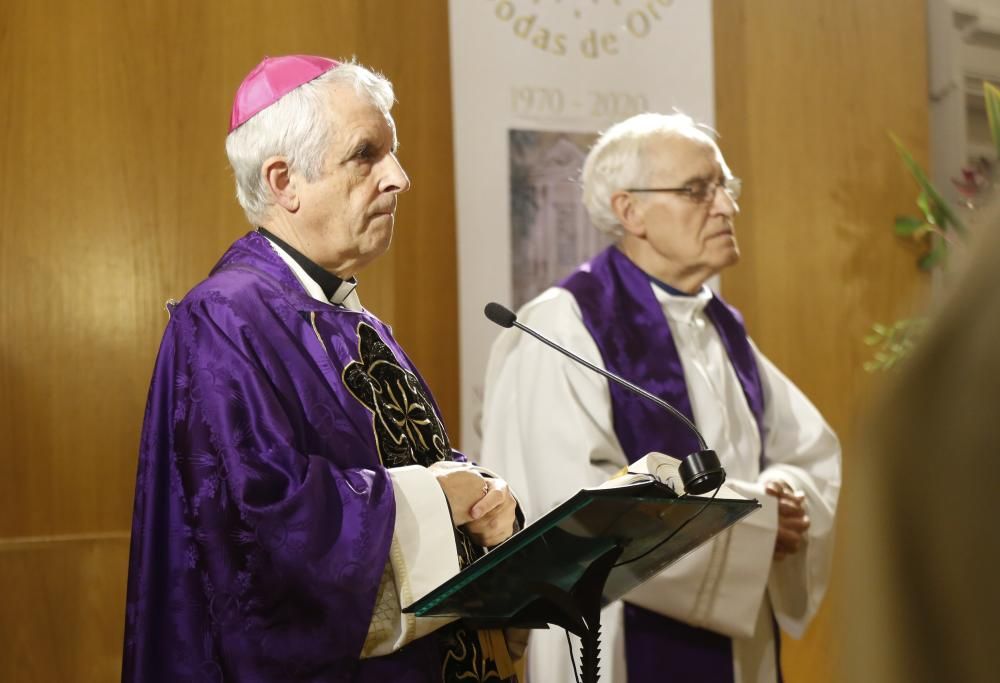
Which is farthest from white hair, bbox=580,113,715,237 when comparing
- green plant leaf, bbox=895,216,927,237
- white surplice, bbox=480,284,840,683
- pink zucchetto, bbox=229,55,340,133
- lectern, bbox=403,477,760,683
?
green plant leaf, bbox=895,216,927,237

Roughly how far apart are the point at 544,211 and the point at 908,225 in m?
1.93

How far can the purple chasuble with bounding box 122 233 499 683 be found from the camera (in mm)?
2193

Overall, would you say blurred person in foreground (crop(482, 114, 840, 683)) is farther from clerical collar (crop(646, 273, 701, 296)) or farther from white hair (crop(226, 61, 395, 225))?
white hair (crop(226, 61, 395, 225))

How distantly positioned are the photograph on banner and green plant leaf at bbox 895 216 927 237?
1.71m

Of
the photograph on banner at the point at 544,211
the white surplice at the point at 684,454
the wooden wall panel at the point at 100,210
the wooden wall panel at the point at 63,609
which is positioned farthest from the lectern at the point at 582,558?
the photograph on banner at the point at 544,211

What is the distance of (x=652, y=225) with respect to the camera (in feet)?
12.4

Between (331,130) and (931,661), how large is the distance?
2.35 m

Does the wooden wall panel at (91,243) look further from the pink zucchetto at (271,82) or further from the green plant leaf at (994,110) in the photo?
the green plant leaf at (994,110)

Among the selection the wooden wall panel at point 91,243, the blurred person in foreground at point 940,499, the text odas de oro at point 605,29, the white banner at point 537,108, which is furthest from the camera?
the text odas de oro at point 605,29

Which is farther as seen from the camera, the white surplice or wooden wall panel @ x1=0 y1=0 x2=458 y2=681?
wooden wall panel @ x1=0 y1=0 x2=458 y2=681

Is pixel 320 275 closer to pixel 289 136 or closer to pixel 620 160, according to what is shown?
pixel 289 136

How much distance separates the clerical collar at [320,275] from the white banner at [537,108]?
1565 mm

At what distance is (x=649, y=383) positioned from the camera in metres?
3.57

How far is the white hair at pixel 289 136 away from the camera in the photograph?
8.64 ft
